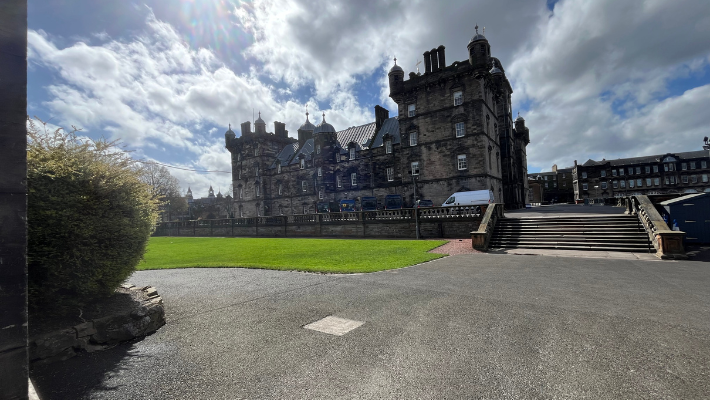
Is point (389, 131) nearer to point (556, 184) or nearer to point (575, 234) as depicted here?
point (575, 234)

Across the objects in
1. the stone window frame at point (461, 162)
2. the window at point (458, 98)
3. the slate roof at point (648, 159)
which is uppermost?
the window at point (458, 98)

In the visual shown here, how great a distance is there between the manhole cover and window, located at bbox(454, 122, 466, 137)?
3153 centimetres

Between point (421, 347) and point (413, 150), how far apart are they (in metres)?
33.6

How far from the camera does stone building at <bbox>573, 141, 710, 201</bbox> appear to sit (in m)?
72.1

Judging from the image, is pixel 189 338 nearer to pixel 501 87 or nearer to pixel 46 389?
pixel 46 389

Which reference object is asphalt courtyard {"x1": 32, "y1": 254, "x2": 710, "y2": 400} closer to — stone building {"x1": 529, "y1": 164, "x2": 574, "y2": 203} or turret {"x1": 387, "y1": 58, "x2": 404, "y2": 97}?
turret {"x1": 387, "y1": 58, "x2": 404, "y2": 97}

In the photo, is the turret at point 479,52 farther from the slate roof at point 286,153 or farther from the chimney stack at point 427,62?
the slate roof at point 286,153

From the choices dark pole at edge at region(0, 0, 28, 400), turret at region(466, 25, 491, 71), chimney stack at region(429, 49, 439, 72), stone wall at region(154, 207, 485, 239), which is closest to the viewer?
dark pole at edge at region(0, 0, 28, 400)

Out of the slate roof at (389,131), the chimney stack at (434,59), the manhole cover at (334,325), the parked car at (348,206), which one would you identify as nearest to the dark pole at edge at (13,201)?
the manhole cover at (334,325)

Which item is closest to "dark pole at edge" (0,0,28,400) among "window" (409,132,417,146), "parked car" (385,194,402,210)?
"parked car" (385,194,402,210)

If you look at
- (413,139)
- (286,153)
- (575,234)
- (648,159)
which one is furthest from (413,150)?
(648,159)

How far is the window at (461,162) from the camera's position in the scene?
107 ft

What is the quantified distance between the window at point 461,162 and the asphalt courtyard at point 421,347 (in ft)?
85.2

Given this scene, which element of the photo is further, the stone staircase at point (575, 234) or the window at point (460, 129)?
the window at point (460, 129)
